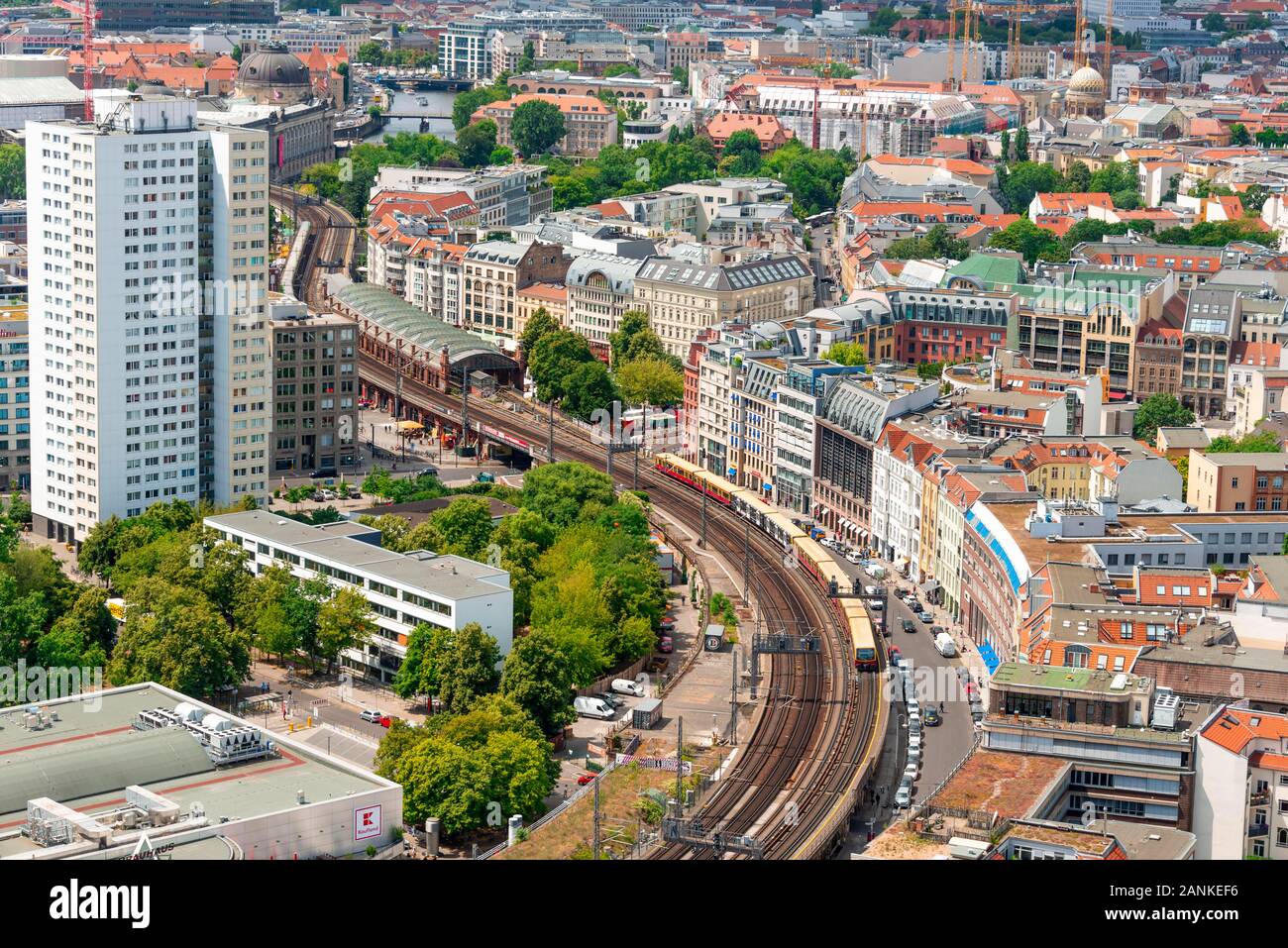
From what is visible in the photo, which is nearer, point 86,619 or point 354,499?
point 86,619

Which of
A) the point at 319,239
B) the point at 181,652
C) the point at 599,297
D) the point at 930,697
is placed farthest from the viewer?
the point at 319,239

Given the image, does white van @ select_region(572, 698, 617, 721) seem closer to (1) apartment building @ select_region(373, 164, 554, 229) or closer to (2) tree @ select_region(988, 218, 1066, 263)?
(2) tree @ select_region(988, 218, 1066, 263)

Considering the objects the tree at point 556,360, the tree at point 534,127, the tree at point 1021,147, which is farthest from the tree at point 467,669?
the tree at point 1021,147

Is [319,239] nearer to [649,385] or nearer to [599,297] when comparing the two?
[599,297]

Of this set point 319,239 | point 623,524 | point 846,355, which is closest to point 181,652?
point 623,524

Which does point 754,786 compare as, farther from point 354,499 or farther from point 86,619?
point 354,499

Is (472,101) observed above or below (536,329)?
above

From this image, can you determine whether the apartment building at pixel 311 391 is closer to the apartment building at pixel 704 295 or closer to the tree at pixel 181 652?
the apartment building at pixel 704 295
